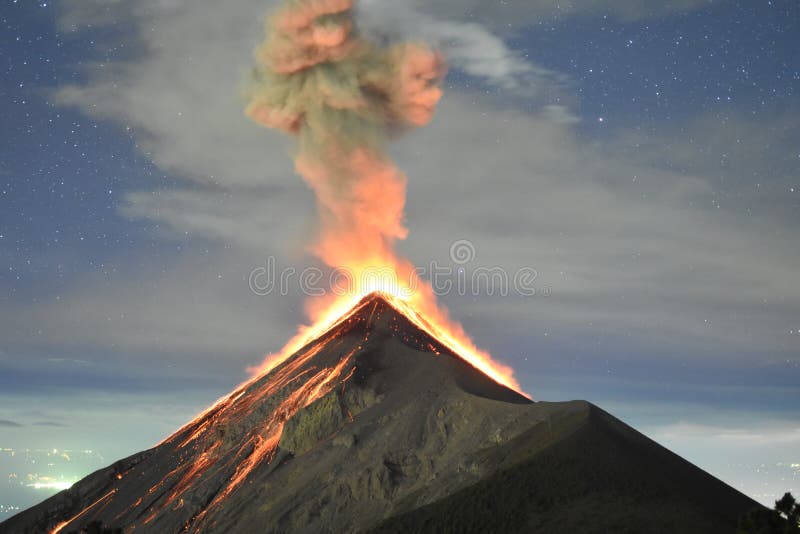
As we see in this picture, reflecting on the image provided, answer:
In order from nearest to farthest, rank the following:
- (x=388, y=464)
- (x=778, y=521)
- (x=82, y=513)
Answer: (x=778, y=521), (x=388, y=464), (x=82, y=513)

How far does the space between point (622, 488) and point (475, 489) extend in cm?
1498

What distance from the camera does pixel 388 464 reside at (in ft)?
337

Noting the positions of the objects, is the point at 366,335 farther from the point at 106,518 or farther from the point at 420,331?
the point at 106,518

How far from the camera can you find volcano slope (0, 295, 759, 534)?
78.6m

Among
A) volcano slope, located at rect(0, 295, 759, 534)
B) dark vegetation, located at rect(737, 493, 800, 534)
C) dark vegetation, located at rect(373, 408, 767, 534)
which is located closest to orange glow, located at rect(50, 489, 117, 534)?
volcano slope, located at rect(0, 295, 759, 534)

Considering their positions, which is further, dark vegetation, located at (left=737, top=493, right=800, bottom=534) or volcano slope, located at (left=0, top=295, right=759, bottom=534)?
volcano slope, located at (left=0, top=295, right=759, bottom=534)

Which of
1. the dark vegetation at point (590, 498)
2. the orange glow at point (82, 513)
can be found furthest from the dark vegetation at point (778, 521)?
the orange glow at point (82, 513)

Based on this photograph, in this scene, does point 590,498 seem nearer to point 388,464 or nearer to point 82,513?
point 388,464

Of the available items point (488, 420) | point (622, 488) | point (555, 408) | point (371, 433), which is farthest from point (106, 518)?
point (622, 488)

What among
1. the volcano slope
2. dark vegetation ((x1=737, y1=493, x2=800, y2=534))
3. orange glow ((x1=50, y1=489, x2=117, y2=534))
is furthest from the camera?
orange glow ((x1=50, y1=489, x2=117, y2=534))

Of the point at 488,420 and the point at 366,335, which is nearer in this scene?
the point at 488,420

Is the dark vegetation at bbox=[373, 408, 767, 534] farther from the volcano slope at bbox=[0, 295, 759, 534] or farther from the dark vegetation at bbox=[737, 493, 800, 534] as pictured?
the dark vegetation at bbox=[737, 493, 800, 534]

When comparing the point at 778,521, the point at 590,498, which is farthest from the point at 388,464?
the point at 778,521

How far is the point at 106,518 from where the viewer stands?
393ft
